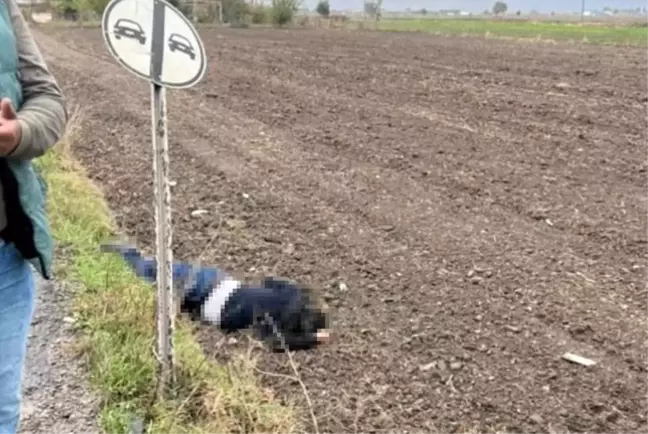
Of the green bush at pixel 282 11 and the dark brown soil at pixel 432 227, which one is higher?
the green bush at pixel 282 11

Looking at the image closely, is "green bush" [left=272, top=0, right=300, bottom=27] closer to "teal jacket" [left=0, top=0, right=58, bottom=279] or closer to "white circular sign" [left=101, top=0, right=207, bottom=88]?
"white circular sign" [left=101, top=0, right=207, bottom=88]

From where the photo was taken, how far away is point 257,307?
4031 mm

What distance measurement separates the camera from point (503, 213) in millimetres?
5957

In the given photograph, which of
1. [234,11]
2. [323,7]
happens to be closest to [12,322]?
[234,11]

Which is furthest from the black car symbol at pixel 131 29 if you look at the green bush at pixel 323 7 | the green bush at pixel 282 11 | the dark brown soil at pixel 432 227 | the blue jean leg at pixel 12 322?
the green bush at pixel 323 7

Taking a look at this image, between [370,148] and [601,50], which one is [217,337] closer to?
[370,148]

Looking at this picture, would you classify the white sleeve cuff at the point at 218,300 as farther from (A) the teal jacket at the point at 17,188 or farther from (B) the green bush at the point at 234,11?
(B) the green bush at the point at 234,11

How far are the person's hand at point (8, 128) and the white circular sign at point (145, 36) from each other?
0.98 meters

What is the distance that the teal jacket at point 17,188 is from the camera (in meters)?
1.74

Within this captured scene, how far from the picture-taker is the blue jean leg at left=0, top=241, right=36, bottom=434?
1.84m

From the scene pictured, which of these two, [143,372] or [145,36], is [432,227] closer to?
[143,372]

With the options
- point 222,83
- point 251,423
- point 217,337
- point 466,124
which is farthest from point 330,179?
point 222,83

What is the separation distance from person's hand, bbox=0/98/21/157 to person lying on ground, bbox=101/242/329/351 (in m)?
2.32

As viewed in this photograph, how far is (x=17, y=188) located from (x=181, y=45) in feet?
3.39
